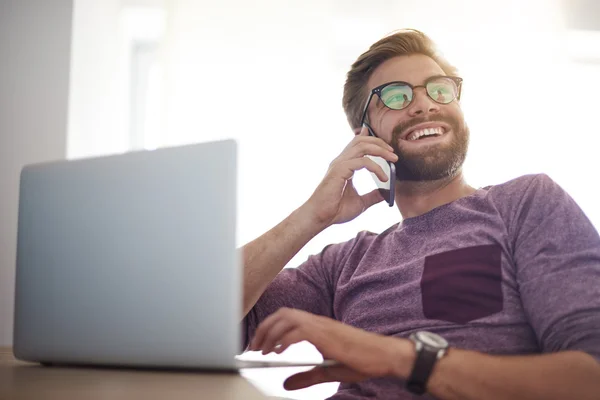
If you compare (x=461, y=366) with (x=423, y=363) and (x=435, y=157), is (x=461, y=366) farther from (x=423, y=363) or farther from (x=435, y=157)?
(x=435, y=157)

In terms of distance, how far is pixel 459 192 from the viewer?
165 centimetres

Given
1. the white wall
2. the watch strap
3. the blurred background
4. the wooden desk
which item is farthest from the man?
the white wall

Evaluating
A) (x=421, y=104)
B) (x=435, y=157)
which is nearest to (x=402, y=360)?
(x=435, y=157)

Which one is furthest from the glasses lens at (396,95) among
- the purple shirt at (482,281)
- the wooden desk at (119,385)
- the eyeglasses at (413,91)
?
the wooden desk at (119,385)

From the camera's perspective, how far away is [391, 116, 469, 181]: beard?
5.32 ft

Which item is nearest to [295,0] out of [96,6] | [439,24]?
[439,24]

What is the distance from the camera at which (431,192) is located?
1.67 metres

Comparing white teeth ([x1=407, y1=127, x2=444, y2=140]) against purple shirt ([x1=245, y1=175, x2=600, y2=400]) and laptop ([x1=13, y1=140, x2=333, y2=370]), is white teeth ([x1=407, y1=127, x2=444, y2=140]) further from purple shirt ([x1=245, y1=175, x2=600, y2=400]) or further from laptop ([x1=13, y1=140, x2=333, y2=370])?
laptop ([x1=13, y1=140, x2=333, y2=370])

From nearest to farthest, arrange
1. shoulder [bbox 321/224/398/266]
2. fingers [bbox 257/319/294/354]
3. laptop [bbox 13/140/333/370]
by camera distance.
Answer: laptop [bbox 13/140/333/370] < fingers [bbox 257/319/294/354] < shoulder [bbox 321/224/398/266]

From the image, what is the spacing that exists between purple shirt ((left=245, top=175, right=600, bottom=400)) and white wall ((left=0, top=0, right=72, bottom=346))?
855mm

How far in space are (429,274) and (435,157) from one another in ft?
1.19

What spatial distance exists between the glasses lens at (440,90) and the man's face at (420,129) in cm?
1

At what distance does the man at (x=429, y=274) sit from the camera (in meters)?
1.04

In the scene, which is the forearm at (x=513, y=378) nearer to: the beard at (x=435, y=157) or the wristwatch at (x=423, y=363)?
the wristwatch at (x=423, y=363)
